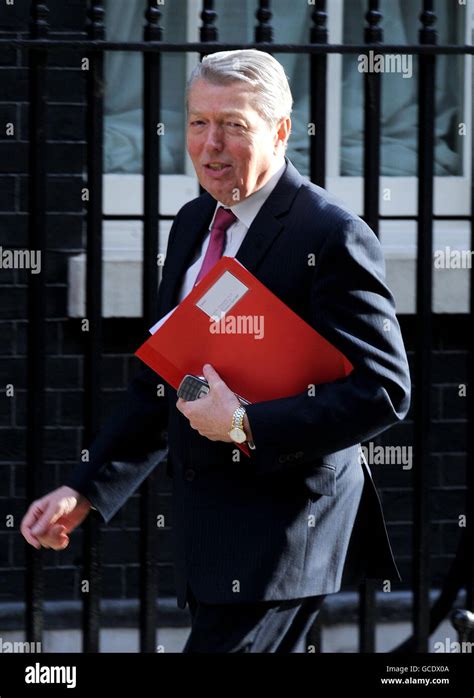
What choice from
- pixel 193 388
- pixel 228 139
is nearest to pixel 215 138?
pixel 228 139

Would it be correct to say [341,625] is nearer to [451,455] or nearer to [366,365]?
[451,455]

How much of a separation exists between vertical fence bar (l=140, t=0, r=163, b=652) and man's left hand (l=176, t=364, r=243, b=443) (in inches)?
31.1

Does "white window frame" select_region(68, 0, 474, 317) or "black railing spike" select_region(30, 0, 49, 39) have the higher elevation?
"black railing spike" select_region(30, 0, 49, 39)

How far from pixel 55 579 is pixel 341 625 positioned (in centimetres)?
121

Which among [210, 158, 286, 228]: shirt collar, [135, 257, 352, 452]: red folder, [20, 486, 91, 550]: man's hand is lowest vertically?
[20, 486, 91, 550]: man's hand

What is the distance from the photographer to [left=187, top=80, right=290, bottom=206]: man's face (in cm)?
351

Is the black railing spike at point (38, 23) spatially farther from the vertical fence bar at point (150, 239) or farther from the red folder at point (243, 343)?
the red folder at point (243, 343)

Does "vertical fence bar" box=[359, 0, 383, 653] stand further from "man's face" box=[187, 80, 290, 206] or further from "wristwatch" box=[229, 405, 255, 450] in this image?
"wristwatch" box=[229, 405, 255, 450]

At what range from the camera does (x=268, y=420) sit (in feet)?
11.4

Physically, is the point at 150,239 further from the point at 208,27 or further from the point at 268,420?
the point at 268,420

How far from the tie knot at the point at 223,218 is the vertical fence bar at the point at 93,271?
59cm

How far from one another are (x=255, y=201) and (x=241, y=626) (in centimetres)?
103

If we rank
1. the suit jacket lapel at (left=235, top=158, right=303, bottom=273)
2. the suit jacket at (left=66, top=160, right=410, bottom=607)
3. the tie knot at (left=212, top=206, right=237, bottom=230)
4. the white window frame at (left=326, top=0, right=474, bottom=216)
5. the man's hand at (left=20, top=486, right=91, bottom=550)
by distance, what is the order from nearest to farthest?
1. the suit jacket at (left=66, top=160, right=410, bottom=607)
2. the suit jacket lapel at (left=235, top=158, right=303, bottom=273)
3. the tie knot at (left=212, top=206, right=237, bottom=230)
4. the man's hand at (left=20, top=486, right=91, bottom=550)
5. the white window frame at (left=326, top=0, right=474, bottom=216)

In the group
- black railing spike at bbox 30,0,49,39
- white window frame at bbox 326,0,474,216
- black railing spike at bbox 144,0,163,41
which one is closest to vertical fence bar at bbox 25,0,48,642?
black railing spike at bbox 30,0,49,39
